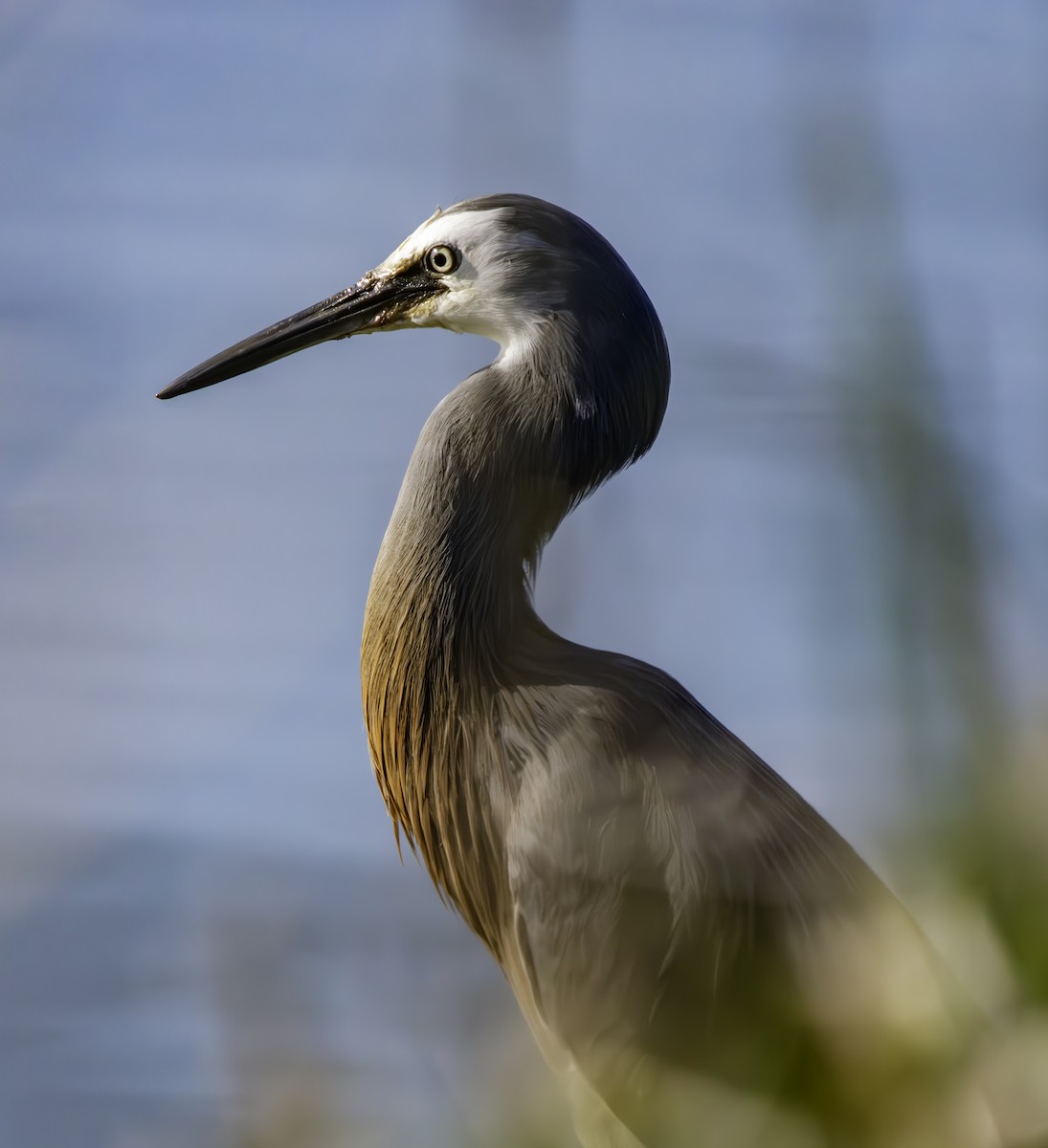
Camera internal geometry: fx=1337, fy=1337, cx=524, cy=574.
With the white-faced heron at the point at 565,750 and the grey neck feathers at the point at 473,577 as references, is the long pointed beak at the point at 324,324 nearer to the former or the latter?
the white-faced heron at the point at 565,750

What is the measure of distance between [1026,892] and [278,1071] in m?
0.44

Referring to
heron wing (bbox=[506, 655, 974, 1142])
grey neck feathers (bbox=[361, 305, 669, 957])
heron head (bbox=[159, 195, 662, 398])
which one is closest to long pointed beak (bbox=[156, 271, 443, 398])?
heron head (bbox=[159, 195, 662, 398])

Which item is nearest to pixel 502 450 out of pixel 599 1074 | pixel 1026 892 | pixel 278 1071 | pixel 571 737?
pixel 571 737

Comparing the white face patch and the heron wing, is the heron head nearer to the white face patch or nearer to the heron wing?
the white face patch

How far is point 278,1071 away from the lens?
0.77m

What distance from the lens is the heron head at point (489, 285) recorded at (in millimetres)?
2445

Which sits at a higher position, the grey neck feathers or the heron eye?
the heron eye

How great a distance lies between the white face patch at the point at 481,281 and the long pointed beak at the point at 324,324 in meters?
0.05

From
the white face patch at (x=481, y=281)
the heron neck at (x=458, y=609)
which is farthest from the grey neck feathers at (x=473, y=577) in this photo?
the white face patch at (x=481, y=281)

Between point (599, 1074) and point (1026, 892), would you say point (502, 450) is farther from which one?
point (1026, 892)

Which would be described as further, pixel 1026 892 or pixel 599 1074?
pixel 599 1074

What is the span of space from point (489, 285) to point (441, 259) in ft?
0.50

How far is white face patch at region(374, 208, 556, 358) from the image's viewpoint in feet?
8.14

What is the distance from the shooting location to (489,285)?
2.51m
